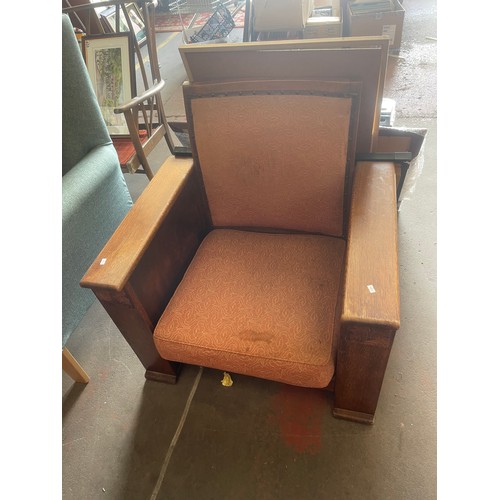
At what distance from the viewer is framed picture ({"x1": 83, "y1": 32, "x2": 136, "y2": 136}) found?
6.63ft

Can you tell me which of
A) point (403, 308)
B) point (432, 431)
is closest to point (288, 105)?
point (403, 308)

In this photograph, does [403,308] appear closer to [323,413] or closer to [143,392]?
[323,413]

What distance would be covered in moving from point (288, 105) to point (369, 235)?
0.45 m

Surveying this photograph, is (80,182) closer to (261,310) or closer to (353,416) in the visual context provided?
(261,310)

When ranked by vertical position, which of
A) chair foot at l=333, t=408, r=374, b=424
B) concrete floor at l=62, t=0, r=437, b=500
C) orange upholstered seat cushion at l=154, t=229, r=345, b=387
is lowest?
concrete floor at l=62, t=0, r=437, b=500

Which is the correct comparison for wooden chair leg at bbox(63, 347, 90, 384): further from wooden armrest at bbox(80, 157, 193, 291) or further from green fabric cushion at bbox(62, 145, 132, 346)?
wooden armrest at bbox(80, 157, 193, 291)

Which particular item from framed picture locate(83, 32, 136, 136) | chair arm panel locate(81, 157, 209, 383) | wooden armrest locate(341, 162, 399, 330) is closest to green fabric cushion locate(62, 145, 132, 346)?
chair arm panel locate(81, 157, 209, 383)

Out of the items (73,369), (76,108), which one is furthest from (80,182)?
(73,369)

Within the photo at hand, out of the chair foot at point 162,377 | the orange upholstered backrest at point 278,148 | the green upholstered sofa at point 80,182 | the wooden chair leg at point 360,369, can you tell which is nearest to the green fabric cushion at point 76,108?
the green upholstered sofa at point 80,182

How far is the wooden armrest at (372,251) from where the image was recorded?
76 centimetres

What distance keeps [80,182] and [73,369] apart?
2.36 feet

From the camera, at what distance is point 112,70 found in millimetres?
2053

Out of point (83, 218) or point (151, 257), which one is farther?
point (83, 218)

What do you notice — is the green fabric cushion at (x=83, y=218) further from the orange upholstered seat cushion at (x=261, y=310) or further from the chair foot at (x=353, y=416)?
the chair foot at (x=353, y=416)
